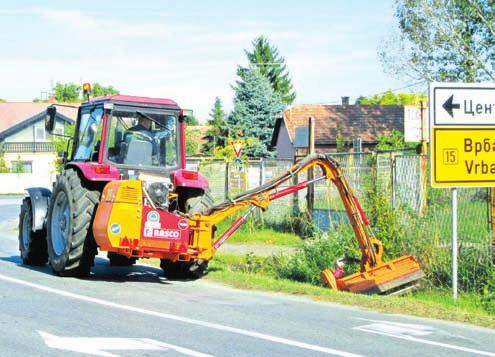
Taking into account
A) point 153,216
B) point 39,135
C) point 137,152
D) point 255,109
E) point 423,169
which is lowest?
point 153,216

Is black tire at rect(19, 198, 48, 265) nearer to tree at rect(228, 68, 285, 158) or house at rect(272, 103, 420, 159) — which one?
house at rect(272, 103, 420, 159)

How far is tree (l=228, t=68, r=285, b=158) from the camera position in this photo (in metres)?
66.5

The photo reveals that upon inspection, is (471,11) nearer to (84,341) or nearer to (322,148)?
(322,148)

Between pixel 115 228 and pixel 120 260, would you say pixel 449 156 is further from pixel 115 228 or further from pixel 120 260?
pixel 120 260

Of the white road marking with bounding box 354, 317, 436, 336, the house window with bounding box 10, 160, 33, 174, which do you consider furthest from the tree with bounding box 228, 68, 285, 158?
the white road marking with bounding box 354, 317, 436, 336

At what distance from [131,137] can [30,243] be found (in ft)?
9.17

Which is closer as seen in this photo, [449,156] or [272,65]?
[449,156]

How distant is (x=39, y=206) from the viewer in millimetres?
15914

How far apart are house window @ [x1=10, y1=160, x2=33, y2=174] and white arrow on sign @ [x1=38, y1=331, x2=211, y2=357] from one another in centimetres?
6422

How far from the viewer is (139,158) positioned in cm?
1487

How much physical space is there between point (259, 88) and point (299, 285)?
54118 mm

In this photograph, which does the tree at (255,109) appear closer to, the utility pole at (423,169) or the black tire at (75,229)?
the utility pole at (423,169)

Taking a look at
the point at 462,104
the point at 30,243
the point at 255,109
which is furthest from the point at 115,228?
the point at 255,109

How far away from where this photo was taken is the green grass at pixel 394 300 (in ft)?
37.3
